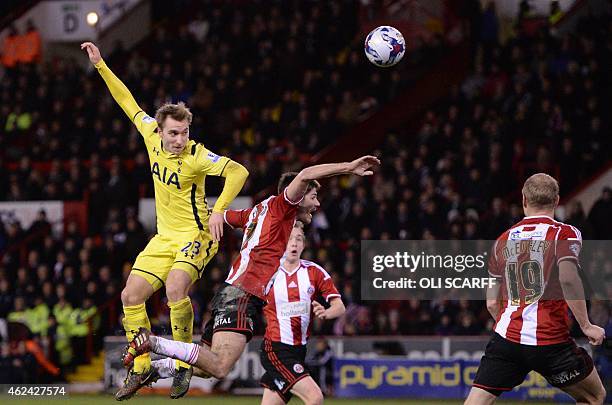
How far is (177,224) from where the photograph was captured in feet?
33.3

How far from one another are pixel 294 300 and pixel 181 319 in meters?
1.18

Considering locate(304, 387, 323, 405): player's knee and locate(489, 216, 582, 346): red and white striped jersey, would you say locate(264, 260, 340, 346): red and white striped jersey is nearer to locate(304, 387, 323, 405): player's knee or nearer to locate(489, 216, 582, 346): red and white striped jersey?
locate(304, 387, 323, 405): player's knee

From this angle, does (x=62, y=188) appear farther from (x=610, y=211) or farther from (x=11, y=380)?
(x=610, y=211)

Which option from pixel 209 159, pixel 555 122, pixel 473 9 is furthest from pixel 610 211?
pixel 209 159

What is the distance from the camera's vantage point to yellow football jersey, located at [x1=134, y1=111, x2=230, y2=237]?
1004 cm

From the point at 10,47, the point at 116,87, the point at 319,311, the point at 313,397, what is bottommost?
the point at 313,397

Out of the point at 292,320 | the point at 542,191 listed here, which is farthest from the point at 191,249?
the point at 542,191

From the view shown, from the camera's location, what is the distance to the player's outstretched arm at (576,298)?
25.6 ft

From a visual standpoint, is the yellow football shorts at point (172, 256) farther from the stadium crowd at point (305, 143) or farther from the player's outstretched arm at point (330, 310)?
the stadium crowd at point (305, 143)

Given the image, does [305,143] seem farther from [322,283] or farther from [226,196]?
[226,196]

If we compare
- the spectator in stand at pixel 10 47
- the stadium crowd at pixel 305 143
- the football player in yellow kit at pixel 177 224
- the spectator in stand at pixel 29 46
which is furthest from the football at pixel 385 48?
the spectator in stand at pixel 10 47

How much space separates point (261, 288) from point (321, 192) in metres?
11.3

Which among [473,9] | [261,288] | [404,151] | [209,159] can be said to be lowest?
[261,288]

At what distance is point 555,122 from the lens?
62.8 ft
